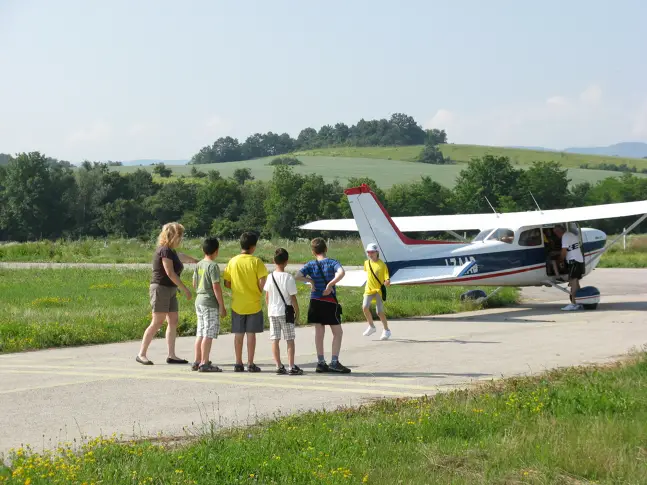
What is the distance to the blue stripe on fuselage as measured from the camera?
57.3ft

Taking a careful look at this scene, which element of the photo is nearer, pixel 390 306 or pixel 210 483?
pixel 210 483

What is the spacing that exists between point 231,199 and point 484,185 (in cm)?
2196

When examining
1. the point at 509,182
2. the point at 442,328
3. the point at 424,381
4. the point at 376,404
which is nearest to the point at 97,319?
the point at 442,328

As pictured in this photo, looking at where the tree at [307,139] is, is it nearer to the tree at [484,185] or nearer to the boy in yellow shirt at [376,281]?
the tree at [484,185]

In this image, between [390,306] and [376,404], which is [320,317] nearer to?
[376,404]

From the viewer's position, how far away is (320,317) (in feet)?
35.8

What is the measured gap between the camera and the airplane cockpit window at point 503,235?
19.0m

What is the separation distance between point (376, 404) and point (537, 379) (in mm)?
2338

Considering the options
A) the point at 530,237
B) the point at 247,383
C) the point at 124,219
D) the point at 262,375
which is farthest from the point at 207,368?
the point at 124,219

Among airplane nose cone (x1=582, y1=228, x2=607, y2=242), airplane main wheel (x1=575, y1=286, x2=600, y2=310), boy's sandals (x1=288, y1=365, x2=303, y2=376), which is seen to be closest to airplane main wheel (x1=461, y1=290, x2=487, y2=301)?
airplane main wheel (x1=575, y1=286, x2=600, y2=310)

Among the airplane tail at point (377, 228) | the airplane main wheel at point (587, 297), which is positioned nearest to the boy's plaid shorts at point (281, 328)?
the airplane tail at point (377, 228)

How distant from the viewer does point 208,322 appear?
10984 mm

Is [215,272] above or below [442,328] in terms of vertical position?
above

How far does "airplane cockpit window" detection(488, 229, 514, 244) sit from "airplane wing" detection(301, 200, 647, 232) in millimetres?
149
